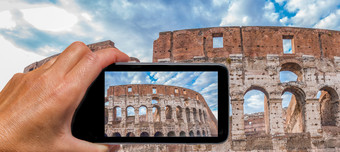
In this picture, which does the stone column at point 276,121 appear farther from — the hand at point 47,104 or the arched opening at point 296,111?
the hand at point 47,104

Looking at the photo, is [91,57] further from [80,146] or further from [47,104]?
[80,146]

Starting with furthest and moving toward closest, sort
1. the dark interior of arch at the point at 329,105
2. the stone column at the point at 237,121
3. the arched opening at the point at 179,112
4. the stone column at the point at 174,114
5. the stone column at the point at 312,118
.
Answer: the arched opening at the point at 179,112 → the stone column at the point at 174,114 → the dark interior of arch at the point at 329,105 → the stone column at the point at 312,118 → the stone column at the point at 237,121

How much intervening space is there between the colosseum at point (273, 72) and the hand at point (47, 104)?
1345cm

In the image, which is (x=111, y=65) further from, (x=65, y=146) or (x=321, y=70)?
(x=321, y=70)

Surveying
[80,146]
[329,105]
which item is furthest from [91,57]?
[329,105]

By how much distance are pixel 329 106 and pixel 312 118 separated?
3.09 meters

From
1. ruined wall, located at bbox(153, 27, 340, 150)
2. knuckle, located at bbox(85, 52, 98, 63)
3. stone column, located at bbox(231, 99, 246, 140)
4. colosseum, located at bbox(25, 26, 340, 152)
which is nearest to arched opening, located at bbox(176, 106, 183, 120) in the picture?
colosseum, located at bbox(25, 26, 340, 152)

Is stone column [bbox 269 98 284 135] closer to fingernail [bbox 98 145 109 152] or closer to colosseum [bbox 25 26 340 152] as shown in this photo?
colosseum [bbox 25 26 340 152]

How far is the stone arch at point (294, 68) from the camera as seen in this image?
15.1 m

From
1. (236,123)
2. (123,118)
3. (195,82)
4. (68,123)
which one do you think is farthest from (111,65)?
(123,118)

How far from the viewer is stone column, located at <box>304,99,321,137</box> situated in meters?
14.2

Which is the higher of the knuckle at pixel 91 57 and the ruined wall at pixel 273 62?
the ruined wall at pixel 273 62

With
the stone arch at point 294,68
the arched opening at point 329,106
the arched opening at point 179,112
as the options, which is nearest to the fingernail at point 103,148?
the stone arch at point 294,68

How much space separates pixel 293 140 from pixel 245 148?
310 cm
